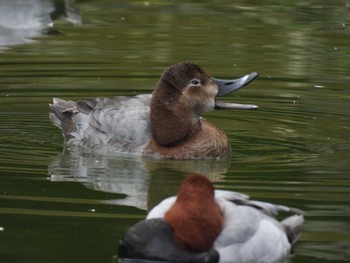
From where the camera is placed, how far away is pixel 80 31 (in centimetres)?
1579

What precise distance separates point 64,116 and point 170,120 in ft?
3.78

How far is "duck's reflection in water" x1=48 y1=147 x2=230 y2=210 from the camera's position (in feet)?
28.6

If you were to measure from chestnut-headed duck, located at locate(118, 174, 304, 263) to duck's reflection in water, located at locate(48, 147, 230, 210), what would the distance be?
1392 millimetres

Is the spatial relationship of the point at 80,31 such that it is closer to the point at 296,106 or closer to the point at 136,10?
the point at 136,10

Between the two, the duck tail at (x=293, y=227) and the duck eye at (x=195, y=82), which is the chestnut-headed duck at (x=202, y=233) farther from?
the duck eye at (x=195, y=82)

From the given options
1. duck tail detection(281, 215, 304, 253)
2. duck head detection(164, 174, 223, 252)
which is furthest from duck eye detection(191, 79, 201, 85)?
duck head detection(164, 174, 223, 252)

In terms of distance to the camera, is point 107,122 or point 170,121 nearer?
point 170,121

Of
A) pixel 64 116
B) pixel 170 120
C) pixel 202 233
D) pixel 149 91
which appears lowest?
pixel 149 91

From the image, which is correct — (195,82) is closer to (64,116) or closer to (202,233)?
(64,116)

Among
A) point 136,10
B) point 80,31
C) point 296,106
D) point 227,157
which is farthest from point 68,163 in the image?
point 136,10

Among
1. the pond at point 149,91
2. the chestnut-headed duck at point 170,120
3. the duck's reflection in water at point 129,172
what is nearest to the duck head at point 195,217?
the pond at point 149,91

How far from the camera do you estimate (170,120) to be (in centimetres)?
1025

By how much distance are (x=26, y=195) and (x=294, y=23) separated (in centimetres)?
836

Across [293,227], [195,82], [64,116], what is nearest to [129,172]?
[195,82]
